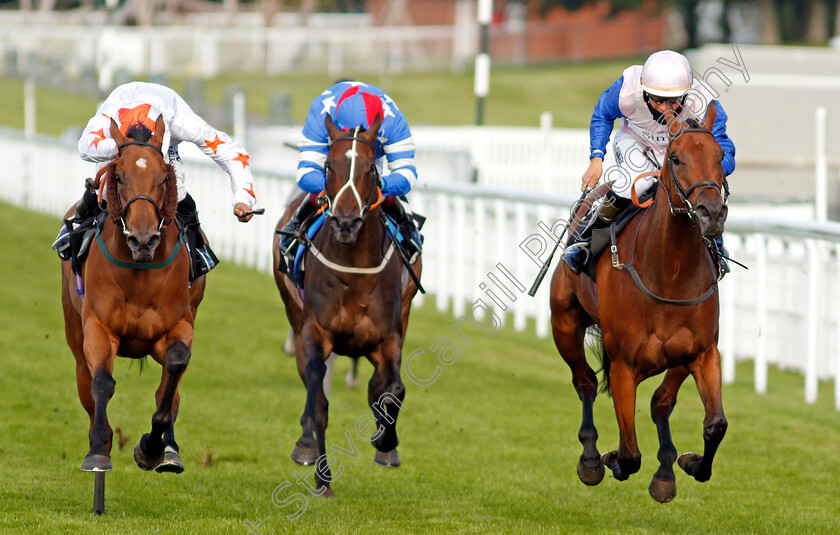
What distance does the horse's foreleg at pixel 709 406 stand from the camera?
5.55 m

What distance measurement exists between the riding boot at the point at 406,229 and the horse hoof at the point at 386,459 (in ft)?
3.46

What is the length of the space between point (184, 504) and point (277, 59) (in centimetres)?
3655

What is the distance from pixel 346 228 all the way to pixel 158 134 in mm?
960

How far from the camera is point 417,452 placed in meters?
7.99

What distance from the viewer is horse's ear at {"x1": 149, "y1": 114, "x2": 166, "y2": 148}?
5.75m

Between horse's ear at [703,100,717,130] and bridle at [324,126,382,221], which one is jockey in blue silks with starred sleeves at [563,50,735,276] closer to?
horse's ear at [703,100,717,130]

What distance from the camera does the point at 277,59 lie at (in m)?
42.0

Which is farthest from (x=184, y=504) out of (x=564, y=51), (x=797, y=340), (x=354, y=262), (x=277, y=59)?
(x=564, y=51)

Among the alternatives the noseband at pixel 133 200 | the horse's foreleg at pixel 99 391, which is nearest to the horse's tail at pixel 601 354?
the noseband at pixel 133 200

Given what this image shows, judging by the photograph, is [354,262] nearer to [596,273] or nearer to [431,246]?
[596,273]

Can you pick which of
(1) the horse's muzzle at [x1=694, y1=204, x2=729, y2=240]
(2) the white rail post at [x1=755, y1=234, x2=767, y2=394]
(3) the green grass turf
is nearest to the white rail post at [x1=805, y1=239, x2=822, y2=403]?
(3) the green grass turf

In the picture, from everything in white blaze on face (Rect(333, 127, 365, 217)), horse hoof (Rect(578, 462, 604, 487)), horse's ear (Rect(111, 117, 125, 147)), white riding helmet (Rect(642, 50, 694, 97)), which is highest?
white riding helmet (Rect(642, 50, 694, 97))

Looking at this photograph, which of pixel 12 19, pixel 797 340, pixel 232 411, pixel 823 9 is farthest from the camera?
pixel 12 19

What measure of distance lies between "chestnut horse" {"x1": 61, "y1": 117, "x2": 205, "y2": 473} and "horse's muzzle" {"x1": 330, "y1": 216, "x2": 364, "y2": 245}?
0.75 m
